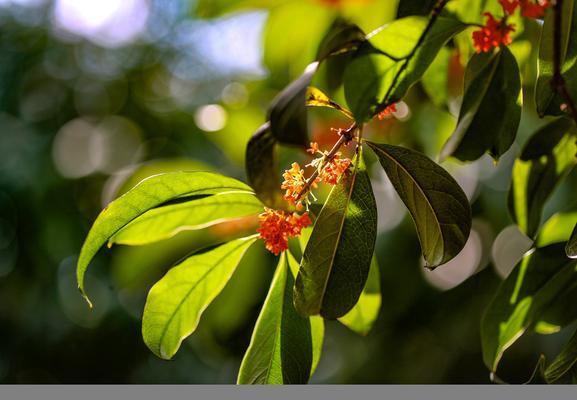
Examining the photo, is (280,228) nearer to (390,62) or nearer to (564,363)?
(390,62)

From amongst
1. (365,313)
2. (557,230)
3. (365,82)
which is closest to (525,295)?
(557,230)

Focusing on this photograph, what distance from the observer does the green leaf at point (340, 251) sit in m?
0.71

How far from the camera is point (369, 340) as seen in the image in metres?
3.07

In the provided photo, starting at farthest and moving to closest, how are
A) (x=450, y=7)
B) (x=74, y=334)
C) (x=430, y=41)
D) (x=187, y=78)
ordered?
(x=74, y=334) < (x=187, y=78) < (x=450, y=7) < (x=430, y=41)

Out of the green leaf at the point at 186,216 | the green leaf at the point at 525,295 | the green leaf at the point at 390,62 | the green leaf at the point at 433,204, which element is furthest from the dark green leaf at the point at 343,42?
the green leaf at the point at 525,295

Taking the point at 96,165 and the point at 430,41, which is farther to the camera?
the point at 96,165

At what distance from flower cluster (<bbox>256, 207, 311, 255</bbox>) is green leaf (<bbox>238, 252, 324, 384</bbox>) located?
7cm

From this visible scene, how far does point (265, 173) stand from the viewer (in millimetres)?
654

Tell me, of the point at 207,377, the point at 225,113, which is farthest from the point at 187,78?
the point at 225,113

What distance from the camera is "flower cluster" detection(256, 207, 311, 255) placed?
2.62 feet

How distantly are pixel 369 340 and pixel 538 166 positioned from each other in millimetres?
2167

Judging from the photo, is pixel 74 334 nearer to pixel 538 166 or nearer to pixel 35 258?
pixel 35 258

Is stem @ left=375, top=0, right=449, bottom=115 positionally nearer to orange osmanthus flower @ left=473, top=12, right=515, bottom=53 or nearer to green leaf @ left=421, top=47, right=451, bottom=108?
orange osmanthus flower @ left=473, top=12, right=515, bottom=53

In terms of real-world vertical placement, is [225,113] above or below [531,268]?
below
